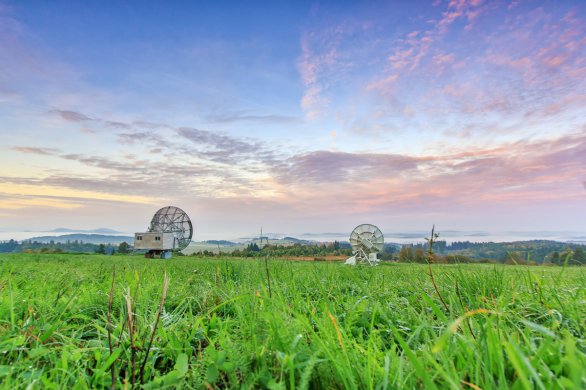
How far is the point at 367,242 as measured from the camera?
127ft

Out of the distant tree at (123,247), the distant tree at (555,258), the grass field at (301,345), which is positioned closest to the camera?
the grass field at (301,345)

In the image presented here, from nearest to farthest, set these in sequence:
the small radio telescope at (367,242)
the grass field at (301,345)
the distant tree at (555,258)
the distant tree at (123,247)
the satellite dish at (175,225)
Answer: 1. the grass field at (301,345)
2. the distant tree at (555,258)
3. the small radio telescope at (367,242)
4. the satellite dish at (175,225)
5. the distant tree at (123,247)

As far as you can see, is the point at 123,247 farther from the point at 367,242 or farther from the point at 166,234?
the point at 367,242

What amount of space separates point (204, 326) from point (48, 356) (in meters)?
1.23

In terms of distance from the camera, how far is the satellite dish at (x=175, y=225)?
50750mm

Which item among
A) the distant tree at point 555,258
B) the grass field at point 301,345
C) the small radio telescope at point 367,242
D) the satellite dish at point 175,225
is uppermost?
the satellite dish at point 175,225

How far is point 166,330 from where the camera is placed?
3.25 metres

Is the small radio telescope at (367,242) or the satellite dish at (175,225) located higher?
the satellite dish at (175,225)

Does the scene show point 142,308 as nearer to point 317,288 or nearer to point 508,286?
point 317,288

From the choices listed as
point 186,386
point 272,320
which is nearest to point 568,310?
point 272,320

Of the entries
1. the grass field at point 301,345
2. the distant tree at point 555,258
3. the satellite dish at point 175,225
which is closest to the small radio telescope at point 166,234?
the satellite dish at point 175,225

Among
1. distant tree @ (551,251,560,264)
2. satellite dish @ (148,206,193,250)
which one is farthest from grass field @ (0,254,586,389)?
satellite dish @ (148,206,193,250)

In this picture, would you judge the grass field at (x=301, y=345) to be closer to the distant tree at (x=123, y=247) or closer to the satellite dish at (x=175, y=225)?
the satellite dish at (x=175, y=225)

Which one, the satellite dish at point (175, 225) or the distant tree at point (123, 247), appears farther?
the distant tree at point (123, 247)
